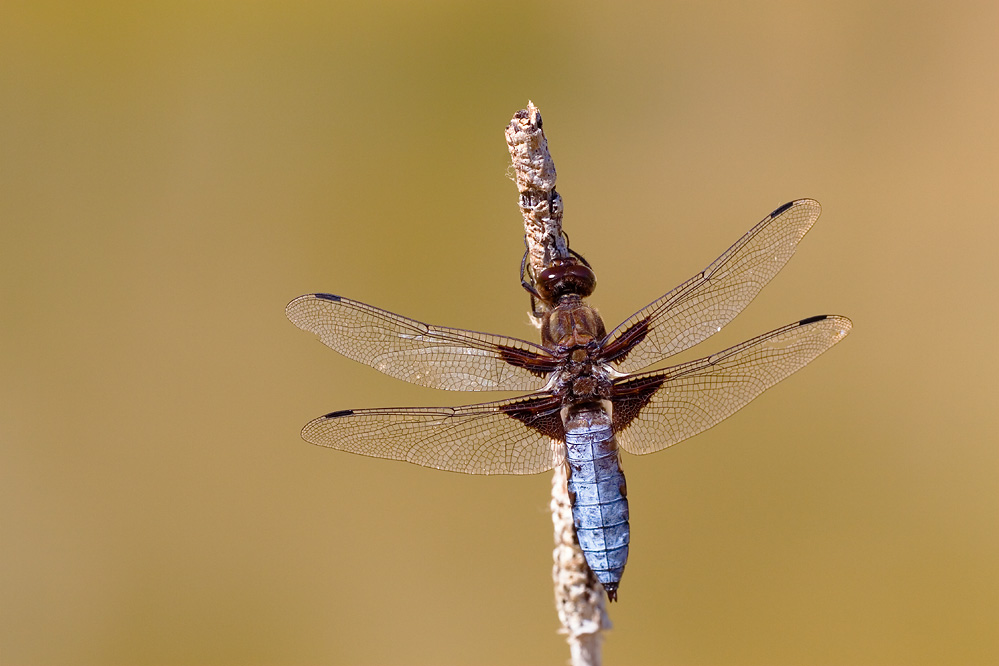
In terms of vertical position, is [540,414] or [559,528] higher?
[540,414]


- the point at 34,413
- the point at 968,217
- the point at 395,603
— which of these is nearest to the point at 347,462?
the point at 395,603

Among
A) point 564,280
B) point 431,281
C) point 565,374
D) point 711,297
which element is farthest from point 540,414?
point 431,281

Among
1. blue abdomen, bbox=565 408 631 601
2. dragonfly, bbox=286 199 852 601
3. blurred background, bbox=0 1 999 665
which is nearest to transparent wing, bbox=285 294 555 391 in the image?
dragonfly, bbox=286 199 852 601

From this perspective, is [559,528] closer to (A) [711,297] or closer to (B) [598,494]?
(B) [598,494]

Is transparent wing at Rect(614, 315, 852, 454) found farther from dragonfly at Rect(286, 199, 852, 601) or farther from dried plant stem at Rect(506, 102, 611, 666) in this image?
dried plant stem at Rect(506, 102, 611, 666)

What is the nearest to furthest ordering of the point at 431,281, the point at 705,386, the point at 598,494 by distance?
the point at 598,494, the point at 705,386, the point at 431,281

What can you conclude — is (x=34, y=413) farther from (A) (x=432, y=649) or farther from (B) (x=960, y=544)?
(B) (x=960, y=544)
